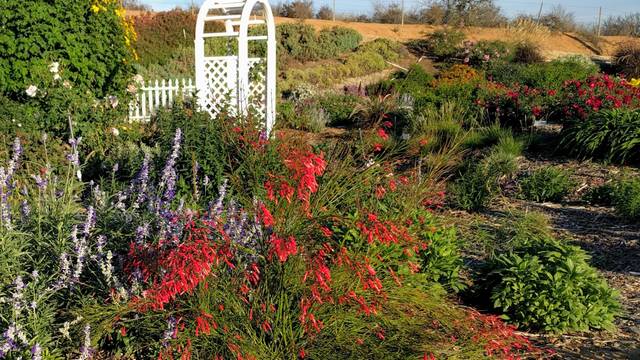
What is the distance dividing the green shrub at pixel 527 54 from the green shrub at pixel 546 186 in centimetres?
1582

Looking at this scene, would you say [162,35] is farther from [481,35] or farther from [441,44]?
[481,35]

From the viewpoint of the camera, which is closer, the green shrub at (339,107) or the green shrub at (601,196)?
the green shrub at (601,196)

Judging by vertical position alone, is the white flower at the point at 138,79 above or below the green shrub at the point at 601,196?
above

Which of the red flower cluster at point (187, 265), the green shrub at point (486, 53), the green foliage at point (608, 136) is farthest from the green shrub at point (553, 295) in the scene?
the green shrub at point (486, 53)

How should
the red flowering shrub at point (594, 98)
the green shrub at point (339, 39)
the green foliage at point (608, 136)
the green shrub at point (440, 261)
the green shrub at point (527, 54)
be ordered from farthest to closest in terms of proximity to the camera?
1. the green shrub at point (339, 39)
2. the green shrub at point (527, 54)
3. the red flowering shrub at point (594, 98)
4. the green foliage at point (608, 136)
5. the green shrub at point (440, 261)

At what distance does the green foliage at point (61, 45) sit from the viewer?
7.42 metres

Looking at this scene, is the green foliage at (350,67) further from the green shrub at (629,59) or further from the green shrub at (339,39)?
the green shrub at (629,59)

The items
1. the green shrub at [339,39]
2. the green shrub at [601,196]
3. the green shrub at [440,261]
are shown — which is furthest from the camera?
the green shrub at [339,39]

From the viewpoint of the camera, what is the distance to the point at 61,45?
770cm

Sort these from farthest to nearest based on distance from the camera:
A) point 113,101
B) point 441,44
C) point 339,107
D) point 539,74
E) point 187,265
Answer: point 441,44
point 539,74
point 339,107
point 113,101
point 187,265

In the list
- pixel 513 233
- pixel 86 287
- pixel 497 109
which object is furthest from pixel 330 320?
pixel 497 109

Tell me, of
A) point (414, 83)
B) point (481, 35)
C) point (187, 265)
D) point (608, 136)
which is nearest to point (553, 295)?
point (187, 265)

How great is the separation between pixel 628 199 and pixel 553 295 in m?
3.17

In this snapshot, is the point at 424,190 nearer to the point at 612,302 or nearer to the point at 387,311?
the point at 387,311
